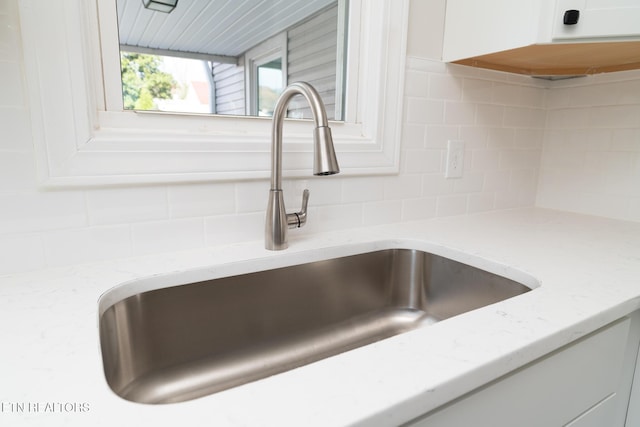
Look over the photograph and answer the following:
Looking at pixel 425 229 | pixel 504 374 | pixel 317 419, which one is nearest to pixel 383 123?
pixel 425 229

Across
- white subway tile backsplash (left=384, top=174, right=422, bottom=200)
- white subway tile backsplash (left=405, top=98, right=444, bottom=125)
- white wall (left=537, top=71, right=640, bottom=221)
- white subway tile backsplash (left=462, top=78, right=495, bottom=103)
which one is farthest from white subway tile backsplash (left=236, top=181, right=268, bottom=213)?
white wall (left=537, top=71, right=640, bottom=221)

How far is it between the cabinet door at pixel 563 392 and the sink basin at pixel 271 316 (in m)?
0.17

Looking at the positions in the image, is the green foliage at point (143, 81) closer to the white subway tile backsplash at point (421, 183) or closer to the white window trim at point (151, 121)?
the white window trim at point (151, 121)

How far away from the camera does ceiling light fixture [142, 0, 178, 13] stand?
106 centimetres

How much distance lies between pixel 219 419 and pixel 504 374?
36cm

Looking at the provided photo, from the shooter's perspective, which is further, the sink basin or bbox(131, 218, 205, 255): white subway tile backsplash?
bbox(131, 218, 205, 255): white subway tile backsplash

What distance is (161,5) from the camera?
112 cm

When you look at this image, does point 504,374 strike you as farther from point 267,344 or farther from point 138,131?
point 138,131

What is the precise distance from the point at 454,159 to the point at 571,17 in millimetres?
475

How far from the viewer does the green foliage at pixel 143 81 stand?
2.67 ft

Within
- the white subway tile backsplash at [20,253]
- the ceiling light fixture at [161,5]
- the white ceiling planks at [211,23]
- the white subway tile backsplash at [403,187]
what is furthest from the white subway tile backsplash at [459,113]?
the white subway tile backsplash at [20,253]

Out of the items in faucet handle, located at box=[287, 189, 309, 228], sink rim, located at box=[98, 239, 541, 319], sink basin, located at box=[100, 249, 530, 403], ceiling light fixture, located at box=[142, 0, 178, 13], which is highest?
ceiling light fixture, located at box=[142, 0, 178, 13]

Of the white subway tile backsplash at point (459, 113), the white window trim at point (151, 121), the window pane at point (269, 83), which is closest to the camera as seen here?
the white window trim at point (151, 121)

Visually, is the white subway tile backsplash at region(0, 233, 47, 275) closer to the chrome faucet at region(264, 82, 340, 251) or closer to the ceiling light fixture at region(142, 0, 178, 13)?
the chrome faucet at region(264, 82, 340, 251)
